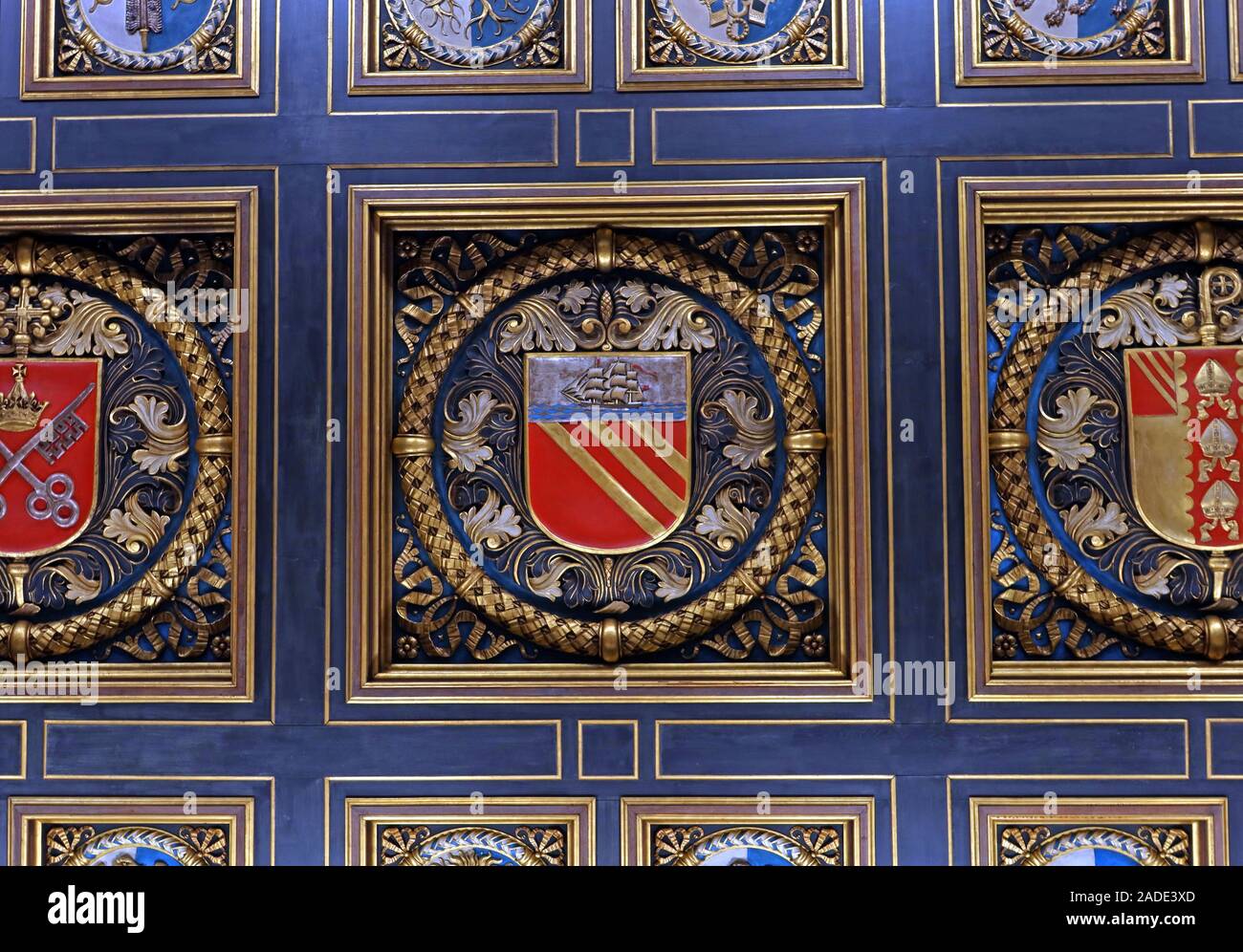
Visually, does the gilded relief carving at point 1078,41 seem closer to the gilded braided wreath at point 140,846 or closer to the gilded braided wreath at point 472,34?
the gilded braided wreath at point 472,34

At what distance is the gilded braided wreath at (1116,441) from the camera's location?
10.6 ft

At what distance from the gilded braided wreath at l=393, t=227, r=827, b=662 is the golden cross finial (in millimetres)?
1168

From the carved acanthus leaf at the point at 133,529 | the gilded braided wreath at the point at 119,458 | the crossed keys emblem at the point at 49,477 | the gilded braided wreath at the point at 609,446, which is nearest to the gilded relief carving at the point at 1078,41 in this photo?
the gilded braided wreath at the point at 609,446

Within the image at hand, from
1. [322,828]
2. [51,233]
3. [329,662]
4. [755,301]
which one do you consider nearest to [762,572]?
[755,301]

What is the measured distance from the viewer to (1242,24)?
3287 millimetres

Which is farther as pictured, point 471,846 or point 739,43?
point 739,43

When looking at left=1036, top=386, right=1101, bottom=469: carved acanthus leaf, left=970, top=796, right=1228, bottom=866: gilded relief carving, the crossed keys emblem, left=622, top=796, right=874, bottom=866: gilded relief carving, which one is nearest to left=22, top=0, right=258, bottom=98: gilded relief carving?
the crossed keys emblem

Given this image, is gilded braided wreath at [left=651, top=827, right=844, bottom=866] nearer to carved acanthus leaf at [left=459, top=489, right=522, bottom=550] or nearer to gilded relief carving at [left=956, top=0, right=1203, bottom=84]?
carved acanthus leaf at [left=459, top=489, right=522, bottom=550]

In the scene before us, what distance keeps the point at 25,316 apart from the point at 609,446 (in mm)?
1974

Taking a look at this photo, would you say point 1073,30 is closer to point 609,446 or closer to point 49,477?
point 609,446

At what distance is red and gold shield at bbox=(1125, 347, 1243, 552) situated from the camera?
127 inches

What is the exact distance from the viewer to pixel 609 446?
10.8 feet

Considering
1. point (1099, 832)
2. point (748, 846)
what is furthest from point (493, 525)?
point (1099, 832)
